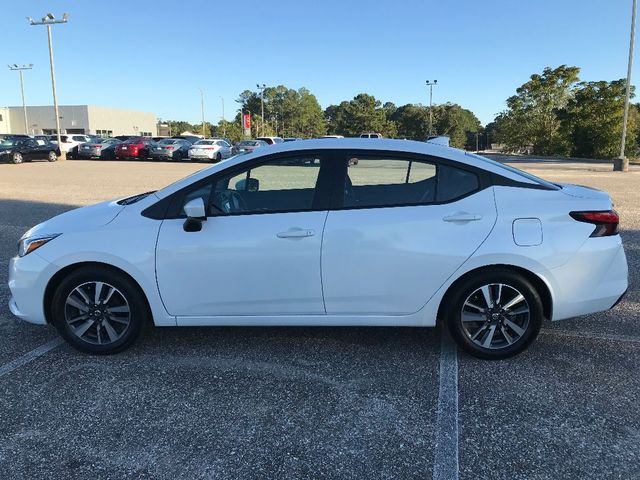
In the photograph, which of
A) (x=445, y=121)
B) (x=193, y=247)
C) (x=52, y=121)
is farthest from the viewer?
(x=445, y=121)

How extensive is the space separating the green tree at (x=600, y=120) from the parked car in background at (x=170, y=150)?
31144 millimetres

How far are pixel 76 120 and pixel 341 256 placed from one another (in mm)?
90111

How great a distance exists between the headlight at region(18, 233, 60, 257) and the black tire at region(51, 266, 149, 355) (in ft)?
1.01

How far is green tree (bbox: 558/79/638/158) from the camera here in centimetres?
3956

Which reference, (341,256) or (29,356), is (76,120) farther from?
(341,256)

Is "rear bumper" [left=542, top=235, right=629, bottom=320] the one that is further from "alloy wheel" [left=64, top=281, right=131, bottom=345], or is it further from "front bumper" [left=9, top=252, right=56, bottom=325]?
"front bumper" [left=9, top=252, right=56, bottom=325]

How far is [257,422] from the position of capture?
3033mm

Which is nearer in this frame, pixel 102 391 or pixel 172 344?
pixel 102 391

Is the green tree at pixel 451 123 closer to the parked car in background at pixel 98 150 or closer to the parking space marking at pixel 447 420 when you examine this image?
the parked car in background at pixel 98 150

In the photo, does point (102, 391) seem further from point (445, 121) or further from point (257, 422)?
point (445, 121)

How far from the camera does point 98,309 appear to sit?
381cm

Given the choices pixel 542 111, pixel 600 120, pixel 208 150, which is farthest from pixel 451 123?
pixel 208 150

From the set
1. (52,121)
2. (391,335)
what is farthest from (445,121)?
(391,335)

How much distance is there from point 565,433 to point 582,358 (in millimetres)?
1129
